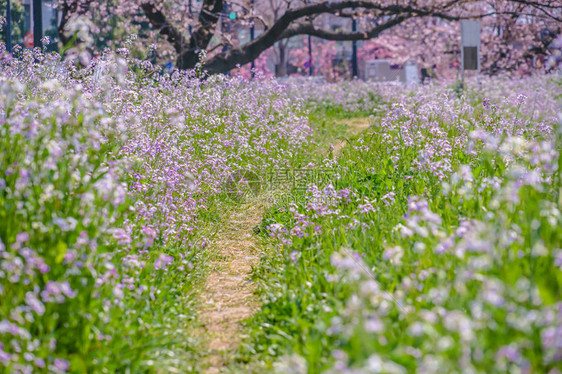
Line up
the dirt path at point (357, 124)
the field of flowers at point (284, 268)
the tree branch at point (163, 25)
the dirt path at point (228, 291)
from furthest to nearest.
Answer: the tree branch at point (163, 25) → the dirt path at point (357, 124) → the dirt path at point (228, 291) → the field of flowers at point (284, 268)

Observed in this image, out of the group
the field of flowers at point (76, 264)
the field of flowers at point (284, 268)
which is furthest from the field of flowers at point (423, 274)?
the field of flowers at point (76, 264)

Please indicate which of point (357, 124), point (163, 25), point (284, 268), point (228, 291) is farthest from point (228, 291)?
point (163, 25)

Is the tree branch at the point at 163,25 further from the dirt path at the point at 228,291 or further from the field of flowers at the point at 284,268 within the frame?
the dirt path at the point at 228,291

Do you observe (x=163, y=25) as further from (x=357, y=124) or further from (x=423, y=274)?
(x=423, y=274)

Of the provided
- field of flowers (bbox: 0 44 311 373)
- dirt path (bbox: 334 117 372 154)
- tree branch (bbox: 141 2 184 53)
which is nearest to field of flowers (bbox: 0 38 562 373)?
field of flowers (bbox: 0 44 311 373)

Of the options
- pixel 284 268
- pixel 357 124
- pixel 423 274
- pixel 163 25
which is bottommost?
pixel 284 268

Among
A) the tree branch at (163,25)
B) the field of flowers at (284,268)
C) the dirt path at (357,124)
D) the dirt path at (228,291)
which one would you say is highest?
the tree branch at (163,25)

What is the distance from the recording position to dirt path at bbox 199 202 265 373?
3.94m

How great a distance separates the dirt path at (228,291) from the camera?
3937mm

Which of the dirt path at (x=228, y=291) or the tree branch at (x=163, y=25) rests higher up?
the tree branch at (x=163, y=25)

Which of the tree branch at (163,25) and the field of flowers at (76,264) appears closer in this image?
the field of flowers at (76,264)

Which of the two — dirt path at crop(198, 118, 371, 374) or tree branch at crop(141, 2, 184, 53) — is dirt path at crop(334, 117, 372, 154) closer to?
tree branch at crop(141, 2, 184, 53)

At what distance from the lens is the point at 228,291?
4.99 meters

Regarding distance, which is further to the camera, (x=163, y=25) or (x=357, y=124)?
(x=357, y=124)
